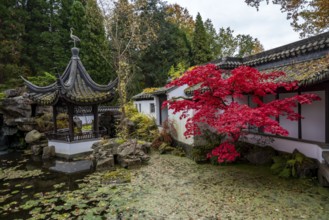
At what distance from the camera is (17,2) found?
24.4 meters

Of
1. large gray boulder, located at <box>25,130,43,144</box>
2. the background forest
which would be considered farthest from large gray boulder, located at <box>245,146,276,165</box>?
the background forest

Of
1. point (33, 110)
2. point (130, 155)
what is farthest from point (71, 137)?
point (33, 110)

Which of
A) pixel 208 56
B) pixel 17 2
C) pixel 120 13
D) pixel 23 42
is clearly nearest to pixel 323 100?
pixel 120 13

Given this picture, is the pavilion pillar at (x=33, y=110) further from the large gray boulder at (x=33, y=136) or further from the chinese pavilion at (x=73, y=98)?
the chinese pavilion at (x=73, y=98)

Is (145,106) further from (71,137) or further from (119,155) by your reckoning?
(119,155)

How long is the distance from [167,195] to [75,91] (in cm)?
793

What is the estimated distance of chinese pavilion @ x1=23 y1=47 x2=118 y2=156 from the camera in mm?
11102

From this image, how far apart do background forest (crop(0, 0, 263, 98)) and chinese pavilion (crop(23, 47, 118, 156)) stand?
724 cm

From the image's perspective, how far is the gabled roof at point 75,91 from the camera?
11.0 m

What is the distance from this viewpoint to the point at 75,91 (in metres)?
11.7

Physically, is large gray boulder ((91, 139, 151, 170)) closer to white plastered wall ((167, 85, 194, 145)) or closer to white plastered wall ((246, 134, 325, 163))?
white plastered wall ((167, 85, 194, 145))

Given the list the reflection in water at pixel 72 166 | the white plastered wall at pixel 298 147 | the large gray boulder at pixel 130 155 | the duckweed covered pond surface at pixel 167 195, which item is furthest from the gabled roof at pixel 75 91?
the white plastered wall at pixel 298 147

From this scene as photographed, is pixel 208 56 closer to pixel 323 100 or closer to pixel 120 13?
pixel 120 13

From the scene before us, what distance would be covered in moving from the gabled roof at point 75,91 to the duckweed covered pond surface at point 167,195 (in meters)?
3.85
